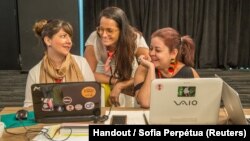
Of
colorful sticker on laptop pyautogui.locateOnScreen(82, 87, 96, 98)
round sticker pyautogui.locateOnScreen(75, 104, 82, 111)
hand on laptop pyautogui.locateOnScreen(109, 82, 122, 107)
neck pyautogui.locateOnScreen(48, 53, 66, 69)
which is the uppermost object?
neck pyautogui.locateOnScreen(48, 53, 66, 69)

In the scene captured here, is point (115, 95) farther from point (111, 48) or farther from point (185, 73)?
point (185, 73)

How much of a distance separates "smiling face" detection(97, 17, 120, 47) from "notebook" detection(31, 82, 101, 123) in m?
0.81

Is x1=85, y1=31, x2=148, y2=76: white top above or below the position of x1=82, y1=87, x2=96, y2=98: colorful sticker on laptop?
above

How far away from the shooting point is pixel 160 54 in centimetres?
230

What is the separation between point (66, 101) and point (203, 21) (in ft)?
14.9

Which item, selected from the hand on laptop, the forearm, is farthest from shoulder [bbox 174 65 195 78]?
the hand on laptop

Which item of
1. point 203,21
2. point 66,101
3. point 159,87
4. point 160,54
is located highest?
point 203,21

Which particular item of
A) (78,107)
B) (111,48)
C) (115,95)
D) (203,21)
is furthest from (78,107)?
(203,21)

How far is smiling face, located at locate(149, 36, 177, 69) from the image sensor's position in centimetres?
231

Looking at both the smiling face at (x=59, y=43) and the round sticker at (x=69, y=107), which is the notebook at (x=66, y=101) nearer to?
the round sticker at (x=69, y=107)

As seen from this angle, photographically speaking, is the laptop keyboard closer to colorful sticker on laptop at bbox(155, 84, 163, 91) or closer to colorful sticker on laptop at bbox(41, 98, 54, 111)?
colorful sticker on laptop at bbox(41, 98, 54, 111)

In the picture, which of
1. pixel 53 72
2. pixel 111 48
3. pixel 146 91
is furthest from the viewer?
pixel 111 48

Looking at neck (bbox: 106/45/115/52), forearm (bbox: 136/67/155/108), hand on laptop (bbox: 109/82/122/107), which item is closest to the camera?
forearm (bbox: 136/67/155/108)

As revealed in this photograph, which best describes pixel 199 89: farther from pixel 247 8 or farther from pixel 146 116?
pixel 247 8
